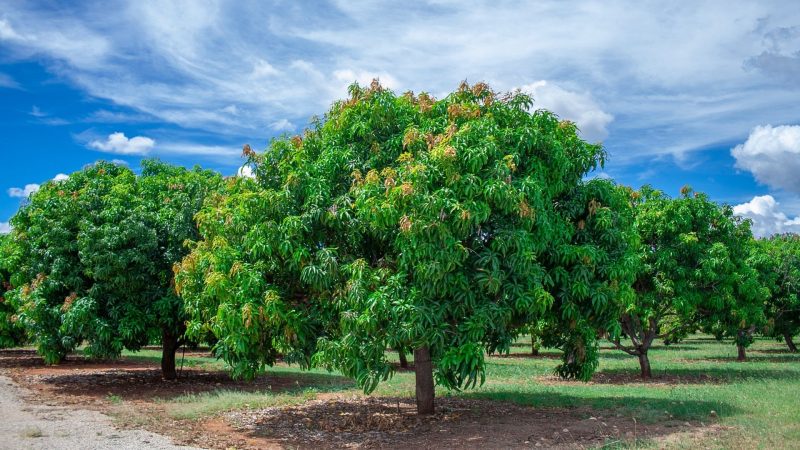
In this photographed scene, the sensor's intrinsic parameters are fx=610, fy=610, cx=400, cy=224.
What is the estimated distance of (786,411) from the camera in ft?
46.2

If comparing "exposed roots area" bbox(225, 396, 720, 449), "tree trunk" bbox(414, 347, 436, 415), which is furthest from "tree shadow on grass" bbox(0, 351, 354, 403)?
"tree trunk" bbox(414, 347, 436, 415)

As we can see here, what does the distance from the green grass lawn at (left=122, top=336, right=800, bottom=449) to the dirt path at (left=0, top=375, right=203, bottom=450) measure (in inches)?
84.9

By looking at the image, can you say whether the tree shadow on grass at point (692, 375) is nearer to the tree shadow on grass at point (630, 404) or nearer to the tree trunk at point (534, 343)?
the tree trunk at point (534, 343)

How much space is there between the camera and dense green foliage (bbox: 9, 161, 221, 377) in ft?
63.0

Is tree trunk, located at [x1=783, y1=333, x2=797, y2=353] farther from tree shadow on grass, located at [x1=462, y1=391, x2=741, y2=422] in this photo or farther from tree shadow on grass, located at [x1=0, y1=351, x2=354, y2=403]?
tree shadow on grass, located at [x1=0, y1=351, x2=354, y2=403]

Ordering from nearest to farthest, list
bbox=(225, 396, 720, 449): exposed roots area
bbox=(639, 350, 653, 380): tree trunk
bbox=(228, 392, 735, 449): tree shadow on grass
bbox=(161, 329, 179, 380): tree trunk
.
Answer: bbox=(225, 396, 720, 449): exposed roots area, bbox=(228, 392, 735, 449): tree shadow on grass, bbox=(161, 329, 179, 380): tree trunk, bbox=(639, 350, 653, 380): tree trunk

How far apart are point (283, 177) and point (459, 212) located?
503cm

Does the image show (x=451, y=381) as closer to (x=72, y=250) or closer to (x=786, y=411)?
(x=786, y=411)

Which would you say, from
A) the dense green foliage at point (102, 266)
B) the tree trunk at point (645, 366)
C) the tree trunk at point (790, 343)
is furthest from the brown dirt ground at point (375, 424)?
the tree trunk at point (790, 343)

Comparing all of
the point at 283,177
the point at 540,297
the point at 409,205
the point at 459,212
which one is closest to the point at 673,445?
the point at 540,297

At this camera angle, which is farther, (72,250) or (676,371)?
(676,371)

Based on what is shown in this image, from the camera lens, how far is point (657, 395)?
1838 cm

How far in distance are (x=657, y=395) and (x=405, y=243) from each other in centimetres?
1134

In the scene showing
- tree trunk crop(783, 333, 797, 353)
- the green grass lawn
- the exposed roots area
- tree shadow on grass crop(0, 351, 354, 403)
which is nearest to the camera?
the exposed roots area
